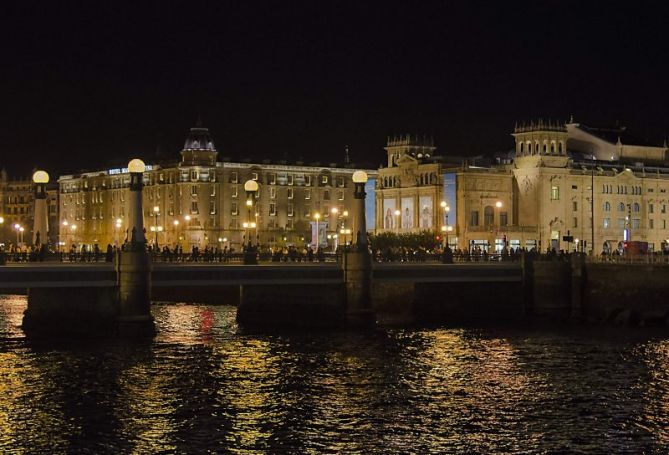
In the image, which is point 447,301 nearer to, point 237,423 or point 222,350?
point 222,350

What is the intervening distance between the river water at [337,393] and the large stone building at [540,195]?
86.5 metres

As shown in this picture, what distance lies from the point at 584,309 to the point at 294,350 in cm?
2937

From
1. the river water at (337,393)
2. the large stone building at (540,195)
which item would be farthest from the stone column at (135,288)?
the large stone building at (540,195)

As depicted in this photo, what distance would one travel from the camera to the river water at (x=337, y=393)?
45188 mm

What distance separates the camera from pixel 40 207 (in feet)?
249

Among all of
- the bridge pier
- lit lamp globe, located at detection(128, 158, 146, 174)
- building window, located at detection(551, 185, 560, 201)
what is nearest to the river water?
the bridge pier

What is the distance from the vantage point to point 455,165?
16750 centimetres

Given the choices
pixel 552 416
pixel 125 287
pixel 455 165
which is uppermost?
pixel 455 165

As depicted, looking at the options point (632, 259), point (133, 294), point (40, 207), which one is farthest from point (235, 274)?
point (632, 259)

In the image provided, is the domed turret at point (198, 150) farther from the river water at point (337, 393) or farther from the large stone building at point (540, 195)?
the river water at point (337, 393)

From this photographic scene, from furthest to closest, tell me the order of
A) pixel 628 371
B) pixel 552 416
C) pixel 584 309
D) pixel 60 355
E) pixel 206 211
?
1. pixel 206 211
2. pixel 584 309
3. pixel 60 355
4. pixel 628 371
5. pixel 552 416

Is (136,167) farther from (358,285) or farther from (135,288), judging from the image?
(358,285)

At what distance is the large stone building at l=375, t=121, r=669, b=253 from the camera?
162 meters

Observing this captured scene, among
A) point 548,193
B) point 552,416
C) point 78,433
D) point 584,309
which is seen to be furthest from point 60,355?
point 548,193
